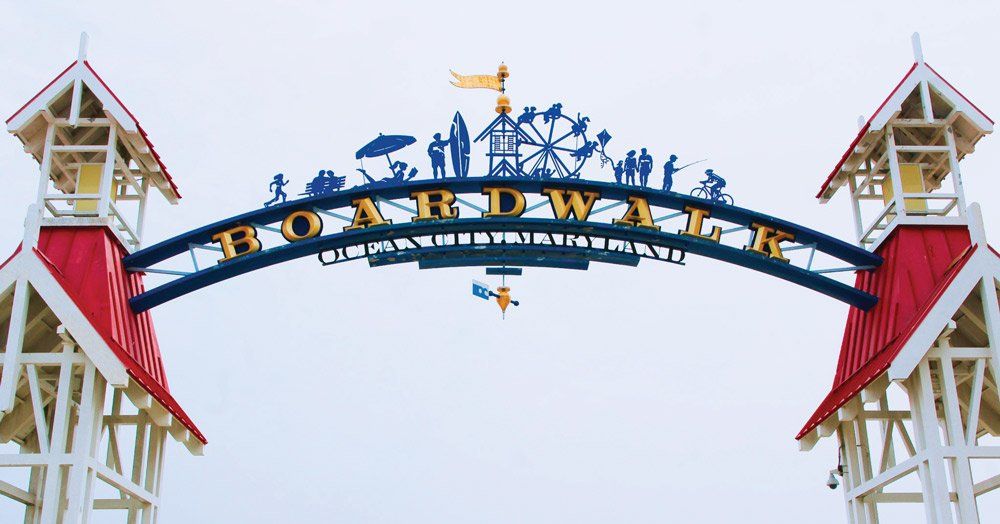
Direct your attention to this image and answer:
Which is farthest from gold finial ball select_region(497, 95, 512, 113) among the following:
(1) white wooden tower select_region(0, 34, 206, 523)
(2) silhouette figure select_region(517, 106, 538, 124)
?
(1) white wooden tower select_region(0, 34, 206, 523)

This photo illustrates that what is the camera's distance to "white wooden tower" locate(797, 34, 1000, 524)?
16672mm

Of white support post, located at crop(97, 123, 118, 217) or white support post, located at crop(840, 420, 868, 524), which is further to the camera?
white support post, located at crop(840, 420, 868, 524)

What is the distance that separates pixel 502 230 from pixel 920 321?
643cm

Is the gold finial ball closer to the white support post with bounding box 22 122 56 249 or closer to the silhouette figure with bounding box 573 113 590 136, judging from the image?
the silhouette figure with bounding box 573 113 590 136

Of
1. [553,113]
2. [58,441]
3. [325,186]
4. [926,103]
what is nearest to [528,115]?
[553,113]

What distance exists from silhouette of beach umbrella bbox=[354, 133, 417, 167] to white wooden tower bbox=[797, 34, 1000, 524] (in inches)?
286

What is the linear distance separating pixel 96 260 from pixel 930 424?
11.9m

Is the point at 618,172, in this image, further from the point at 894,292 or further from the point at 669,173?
the point at 894,292

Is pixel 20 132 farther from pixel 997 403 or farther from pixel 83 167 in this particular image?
pixel 997 403

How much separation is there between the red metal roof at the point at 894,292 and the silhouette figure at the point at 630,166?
4059 millimetres

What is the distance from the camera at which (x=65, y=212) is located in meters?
19.4

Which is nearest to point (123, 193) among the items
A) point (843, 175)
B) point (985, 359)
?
point (843, 175)

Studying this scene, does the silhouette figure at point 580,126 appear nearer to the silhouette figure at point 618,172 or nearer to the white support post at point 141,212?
the silhouette figure at point 618,172

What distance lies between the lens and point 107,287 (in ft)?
60.0
